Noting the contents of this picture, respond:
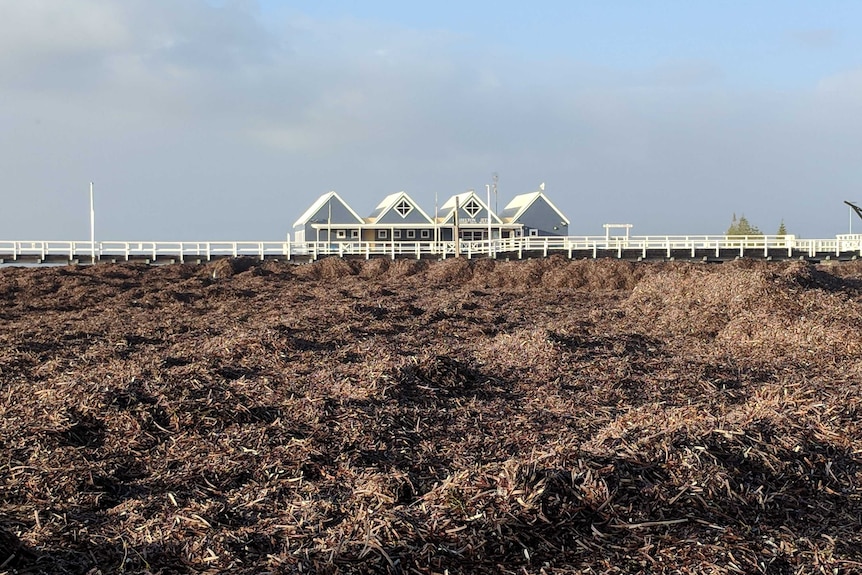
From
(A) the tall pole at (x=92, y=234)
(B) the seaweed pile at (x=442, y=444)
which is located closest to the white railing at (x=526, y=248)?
(A) the tall pole at (x=92, y=234)

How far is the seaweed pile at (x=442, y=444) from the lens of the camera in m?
3.50

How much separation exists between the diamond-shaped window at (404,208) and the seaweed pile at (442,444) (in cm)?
4681

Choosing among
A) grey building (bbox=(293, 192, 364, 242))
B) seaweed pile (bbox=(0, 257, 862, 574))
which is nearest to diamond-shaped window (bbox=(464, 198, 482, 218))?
grey building (bbox=(293, 192, 364, 242))

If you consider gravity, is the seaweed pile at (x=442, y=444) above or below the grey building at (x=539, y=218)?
below

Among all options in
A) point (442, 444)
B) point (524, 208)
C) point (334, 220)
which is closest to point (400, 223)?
point (334, 220)

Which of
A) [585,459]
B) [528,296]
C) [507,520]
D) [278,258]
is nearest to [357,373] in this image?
[585,459]

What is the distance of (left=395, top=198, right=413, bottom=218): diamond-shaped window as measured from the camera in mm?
58812

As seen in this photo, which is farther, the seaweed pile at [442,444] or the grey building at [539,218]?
the grey building at [539,218]

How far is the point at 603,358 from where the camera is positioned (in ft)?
28.9

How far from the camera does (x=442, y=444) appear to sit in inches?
219

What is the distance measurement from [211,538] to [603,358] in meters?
5.99

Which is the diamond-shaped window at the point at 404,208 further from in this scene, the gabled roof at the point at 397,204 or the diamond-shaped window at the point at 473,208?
the diamond-shaped window at the point at 473,208

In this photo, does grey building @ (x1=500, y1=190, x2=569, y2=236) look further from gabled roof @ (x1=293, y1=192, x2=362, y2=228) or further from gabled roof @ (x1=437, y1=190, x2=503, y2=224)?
gabled roof @ (x1=293, y1=192, x2=362, y2=228)

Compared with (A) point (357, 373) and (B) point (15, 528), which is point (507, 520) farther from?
(A) point (357, 373)
